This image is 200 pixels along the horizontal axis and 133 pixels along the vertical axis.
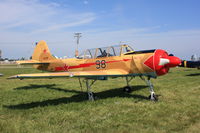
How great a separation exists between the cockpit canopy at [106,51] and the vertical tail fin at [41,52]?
13.8 ft

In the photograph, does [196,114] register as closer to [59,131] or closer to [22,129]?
[59,131]

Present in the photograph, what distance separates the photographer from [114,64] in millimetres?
9836

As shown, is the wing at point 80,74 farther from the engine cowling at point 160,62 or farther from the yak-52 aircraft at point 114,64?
the engine cowling at point 160,62

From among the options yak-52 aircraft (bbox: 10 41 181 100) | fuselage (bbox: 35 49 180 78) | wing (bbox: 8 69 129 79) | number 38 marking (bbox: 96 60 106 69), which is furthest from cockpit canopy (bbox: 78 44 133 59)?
wing (bbox: 8 69 129 79)

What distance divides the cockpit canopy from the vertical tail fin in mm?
4191

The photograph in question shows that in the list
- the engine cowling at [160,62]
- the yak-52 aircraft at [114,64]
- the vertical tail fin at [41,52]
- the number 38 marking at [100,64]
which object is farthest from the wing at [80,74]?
the vertical tail fin at [41,52]

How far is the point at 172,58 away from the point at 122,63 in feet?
7.45

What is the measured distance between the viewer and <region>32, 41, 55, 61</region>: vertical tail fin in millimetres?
14297

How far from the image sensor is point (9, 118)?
6.56 metres

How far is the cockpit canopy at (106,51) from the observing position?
1002 centimetres

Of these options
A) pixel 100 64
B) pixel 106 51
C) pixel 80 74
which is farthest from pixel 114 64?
pixel 80 74

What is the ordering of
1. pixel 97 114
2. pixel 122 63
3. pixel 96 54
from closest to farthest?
pixel 97 114, pixel 122 63, pixel 96 54

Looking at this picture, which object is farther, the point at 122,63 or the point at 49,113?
the point at 122,63

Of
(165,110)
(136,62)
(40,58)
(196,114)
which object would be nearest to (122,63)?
(136,62)
